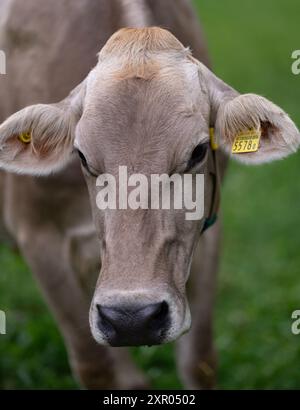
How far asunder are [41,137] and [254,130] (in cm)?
87

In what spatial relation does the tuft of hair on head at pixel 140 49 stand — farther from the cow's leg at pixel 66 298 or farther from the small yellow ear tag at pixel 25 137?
the cow's leg at pixel 66 298

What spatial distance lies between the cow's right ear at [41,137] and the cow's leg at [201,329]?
130cm

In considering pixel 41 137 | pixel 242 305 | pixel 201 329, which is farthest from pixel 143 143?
pixel 242 305

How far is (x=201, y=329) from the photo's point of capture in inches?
222

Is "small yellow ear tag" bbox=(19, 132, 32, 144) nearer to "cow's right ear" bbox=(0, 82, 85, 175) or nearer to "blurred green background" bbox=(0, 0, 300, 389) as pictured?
"cow's right ear" bbox=(0, 82, 85, 175)

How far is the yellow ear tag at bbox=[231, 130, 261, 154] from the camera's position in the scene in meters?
4.29

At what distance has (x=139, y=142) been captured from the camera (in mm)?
4082

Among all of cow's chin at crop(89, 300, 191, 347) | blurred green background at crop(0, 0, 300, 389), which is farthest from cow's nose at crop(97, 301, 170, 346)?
blurred green background at crop(0, 0, 300, 389)

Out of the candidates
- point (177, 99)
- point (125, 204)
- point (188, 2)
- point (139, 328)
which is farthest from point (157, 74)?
point (188, 2)

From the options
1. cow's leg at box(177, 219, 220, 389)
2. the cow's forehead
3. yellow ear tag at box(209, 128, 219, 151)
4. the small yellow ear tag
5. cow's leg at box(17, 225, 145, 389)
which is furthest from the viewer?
cow's leg at box(177, 219, 220, 389)

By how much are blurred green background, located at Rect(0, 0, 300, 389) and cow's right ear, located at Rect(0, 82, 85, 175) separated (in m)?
1.78

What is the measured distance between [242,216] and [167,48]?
179 inches

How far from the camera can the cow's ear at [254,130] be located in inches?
167

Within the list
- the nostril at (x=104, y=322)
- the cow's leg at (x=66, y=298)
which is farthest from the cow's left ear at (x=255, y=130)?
the cow's leg at (x=66, y=298)
